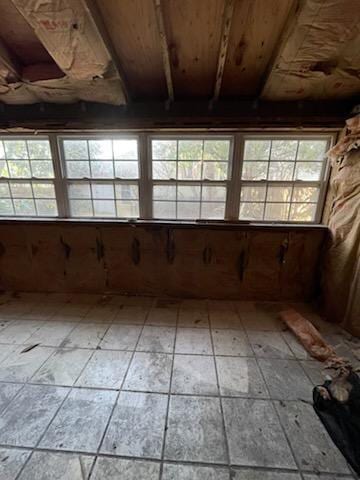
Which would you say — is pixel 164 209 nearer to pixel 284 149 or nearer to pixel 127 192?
pixel 127 192

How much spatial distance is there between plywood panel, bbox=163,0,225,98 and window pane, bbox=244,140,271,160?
74cm

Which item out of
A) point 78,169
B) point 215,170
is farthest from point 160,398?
point 78,169

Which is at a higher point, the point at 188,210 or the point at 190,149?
the point at 190,149

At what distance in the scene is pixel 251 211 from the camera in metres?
2.92

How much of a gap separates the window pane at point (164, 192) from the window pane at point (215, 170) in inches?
17.7

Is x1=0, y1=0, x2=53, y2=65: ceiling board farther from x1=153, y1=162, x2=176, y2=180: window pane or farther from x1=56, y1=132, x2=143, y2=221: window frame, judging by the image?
x1=153, y1=162, x2=176, y2=180: window pane

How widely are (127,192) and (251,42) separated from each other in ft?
6.60

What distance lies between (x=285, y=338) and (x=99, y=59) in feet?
9.98

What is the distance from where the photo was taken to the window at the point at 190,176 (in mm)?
2779

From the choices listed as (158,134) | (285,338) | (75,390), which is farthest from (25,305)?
(285,338)

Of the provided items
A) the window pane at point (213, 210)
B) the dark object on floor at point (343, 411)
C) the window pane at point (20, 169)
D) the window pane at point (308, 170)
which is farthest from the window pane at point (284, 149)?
the window pane at point (20, 169)

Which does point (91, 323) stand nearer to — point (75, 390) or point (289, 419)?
point (75, 390)

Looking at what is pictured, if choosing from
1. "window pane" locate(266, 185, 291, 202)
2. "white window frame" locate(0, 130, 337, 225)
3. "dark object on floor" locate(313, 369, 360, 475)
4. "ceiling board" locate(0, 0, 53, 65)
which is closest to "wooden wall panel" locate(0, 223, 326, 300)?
"white window frame" locate(0, 130, 337, 225)

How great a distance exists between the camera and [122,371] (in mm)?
1631
